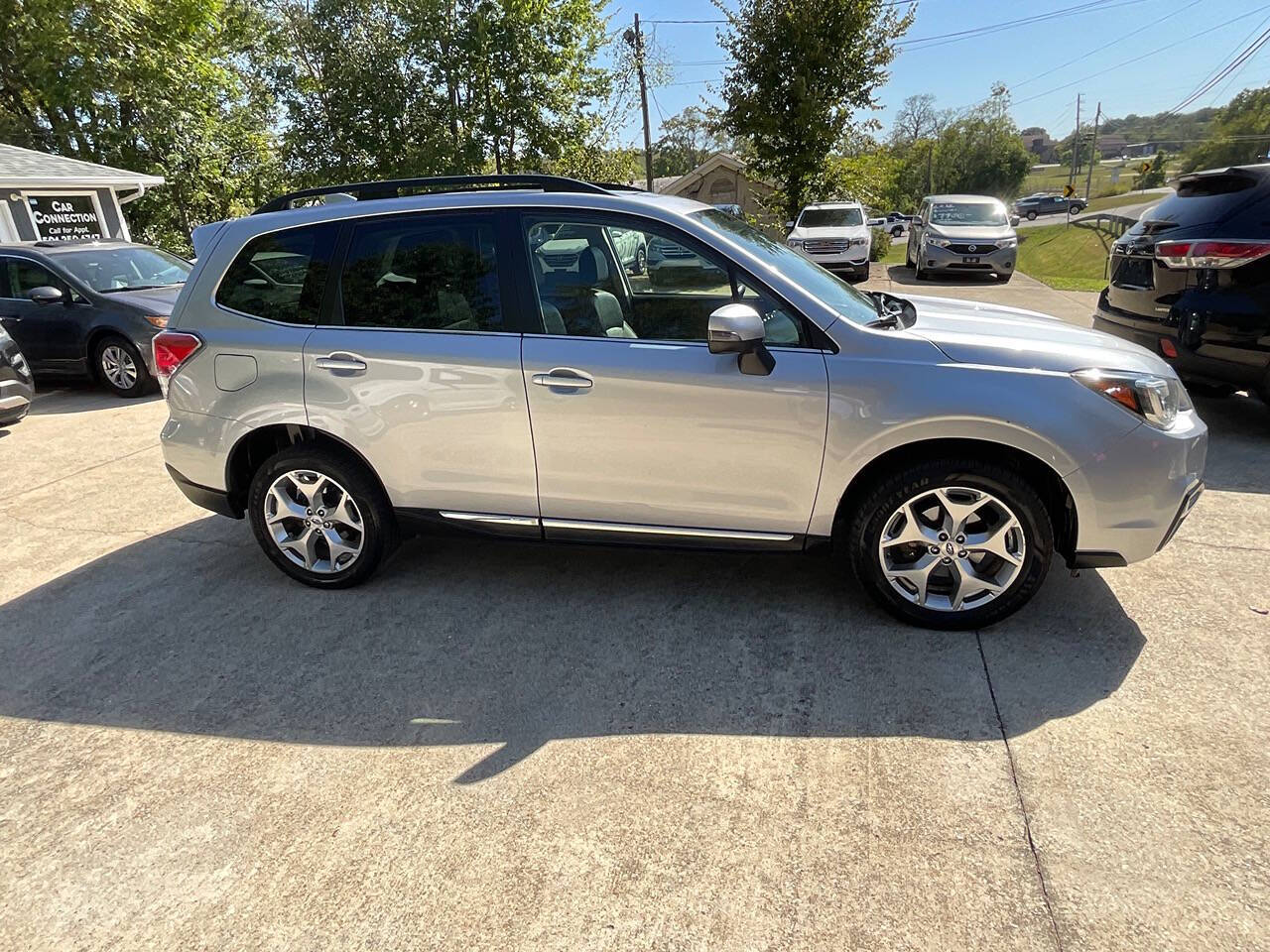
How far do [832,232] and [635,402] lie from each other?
1423 centimetres

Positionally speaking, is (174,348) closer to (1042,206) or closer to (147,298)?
(147,298)

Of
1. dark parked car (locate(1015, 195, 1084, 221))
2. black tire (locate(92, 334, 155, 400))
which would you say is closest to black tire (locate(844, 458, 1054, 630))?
black tire (locate(92, 334, 155, 400))

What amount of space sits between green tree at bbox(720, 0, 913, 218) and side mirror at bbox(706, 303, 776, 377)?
17684 millimetres

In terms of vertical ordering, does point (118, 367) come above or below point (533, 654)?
above

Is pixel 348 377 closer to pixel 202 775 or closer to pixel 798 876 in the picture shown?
pixel 202 775

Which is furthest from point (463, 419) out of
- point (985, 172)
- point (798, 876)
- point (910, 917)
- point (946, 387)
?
point (985, 172)

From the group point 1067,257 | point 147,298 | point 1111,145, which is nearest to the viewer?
point 147,298

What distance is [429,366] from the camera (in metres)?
3.36

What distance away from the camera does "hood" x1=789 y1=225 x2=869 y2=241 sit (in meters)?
15.8

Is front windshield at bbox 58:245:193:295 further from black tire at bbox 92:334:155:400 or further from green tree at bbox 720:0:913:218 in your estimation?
green tree at bbox 720:0:913:218

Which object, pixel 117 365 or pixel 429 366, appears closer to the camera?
pixel 429 366

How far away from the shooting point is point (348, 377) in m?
3.48

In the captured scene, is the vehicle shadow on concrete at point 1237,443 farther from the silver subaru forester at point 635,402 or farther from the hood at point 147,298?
the hood at point 147,298

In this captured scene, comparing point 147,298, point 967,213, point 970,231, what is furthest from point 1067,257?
point 147,298
